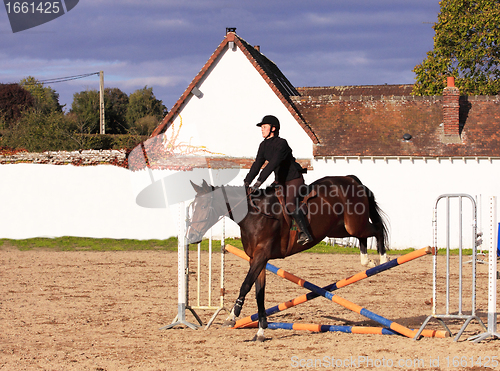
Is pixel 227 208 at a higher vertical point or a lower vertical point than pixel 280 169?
lower

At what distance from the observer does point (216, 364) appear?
235 inches

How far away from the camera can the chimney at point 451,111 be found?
68.0 ft

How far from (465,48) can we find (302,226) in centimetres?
2330

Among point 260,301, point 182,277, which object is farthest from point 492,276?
point 182,277

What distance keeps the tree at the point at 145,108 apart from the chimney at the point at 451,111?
124 feet

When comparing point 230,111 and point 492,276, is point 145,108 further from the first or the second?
point 492,276

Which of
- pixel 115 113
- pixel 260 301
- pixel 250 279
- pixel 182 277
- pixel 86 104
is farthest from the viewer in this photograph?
pixel 86 104

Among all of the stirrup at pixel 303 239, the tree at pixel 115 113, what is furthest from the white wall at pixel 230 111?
the tree at pixel 115 113

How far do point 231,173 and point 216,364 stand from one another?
14784mm

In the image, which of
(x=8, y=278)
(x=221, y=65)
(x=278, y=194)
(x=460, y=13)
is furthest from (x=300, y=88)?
(x=278, y=194)

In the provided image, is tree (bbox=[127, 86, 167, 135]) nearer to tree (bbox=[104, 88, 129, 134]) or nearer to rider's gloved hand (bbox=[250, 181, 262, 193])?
tree (bbox=[104, 88, 129, 134])

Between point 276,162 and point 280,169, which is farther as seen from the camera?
point 280,169

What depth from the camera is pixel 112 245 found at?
19.7 m

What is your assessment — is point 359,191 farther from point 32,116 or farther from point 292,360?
point 32,116
